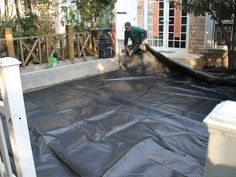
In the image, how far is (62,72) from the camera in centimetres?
497

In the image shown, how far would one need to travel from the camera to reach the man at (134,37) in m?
5.55

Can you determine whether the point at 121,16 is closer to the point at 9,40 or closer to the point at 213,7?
the point at 213,7

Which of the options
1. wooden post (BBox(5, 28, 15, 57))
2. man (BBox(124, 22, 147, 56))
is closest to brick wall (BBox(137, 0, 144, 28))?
man (BBox(124, 22, 147, 56))

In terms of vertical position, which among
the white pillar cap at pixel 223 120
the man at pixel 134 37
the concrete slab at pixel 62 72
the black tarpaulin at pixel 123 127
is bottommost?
the black tarpaulin at pixel 123 127

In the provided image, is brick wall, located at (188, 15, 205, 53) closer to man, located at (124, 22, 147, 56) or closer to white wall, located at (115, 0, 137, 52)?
man, located at (124, 22, 147, 56)

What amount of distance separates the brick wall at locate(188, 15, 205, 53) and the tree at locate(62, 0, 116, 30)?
2.18 m

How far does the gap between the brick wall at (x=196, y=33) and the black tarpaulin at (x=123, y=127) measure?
2369 millimetres

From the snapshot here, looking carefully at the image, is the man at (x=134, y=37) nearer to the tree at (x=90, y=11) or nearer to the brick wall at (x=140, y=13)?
the tree at (x=90, y=11)

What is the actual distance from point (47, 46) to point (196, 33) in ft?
12.8

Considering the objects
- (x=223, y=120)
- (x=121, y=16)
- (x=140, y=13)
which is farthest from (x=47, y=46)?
(x=223, y=120)

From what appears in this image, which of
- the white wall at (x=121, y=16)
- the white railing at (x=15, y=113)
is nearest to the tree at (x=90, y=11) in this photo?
the white wall at (x=121, y=16)

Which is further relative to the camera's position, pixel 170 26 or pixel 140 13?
pixel 140 13

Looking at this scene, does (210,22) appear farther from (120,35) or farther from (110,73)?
(110,73)

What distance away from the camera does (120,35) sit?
6305 mm
